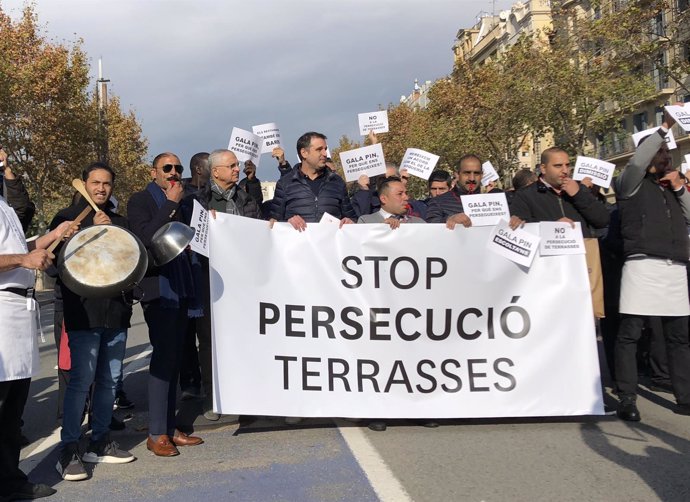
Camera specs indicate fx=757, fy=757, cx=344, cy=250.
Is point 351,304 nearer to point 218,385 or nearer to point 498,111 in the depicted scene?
point 218,385

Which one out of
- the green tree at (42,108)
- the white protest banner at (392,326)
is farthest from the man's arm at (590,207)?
the green tree at (42,108)

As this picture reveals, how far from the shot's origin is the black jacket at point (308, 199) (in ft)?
19.7

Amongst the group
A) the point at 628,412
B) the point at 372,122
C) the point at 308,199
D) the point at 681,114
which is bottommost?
the point at 628,412

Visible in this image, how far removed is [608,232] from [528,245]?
1425 millimetres

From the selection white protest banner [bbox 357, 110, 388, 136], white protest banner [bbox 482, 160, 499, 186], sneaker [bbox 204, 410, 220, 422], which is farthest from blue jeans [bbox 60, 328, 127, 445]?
white protest banner [bbox 482, 160, 499, 186]

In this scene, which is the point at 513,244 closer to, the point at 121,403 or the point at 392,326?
the point at 392,326

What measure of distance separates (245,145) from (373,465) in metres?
4.02

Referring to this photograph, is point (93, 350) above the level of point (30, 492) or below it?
above

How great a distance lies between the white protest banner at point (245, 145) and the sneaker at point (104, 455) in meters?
3.43

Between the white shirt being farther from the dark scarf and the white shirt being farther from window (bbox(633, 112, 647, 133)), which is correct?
window (bbox(633, 112, 647, 133))

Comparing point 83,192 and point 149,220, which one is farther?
point 149,220

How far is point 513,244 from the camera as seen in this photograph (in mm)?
5414

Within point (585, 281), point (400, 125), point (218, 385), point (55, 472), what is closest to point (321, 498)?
point (218, 385)

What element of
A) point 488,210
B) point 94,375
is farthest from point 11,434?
point 488,210
